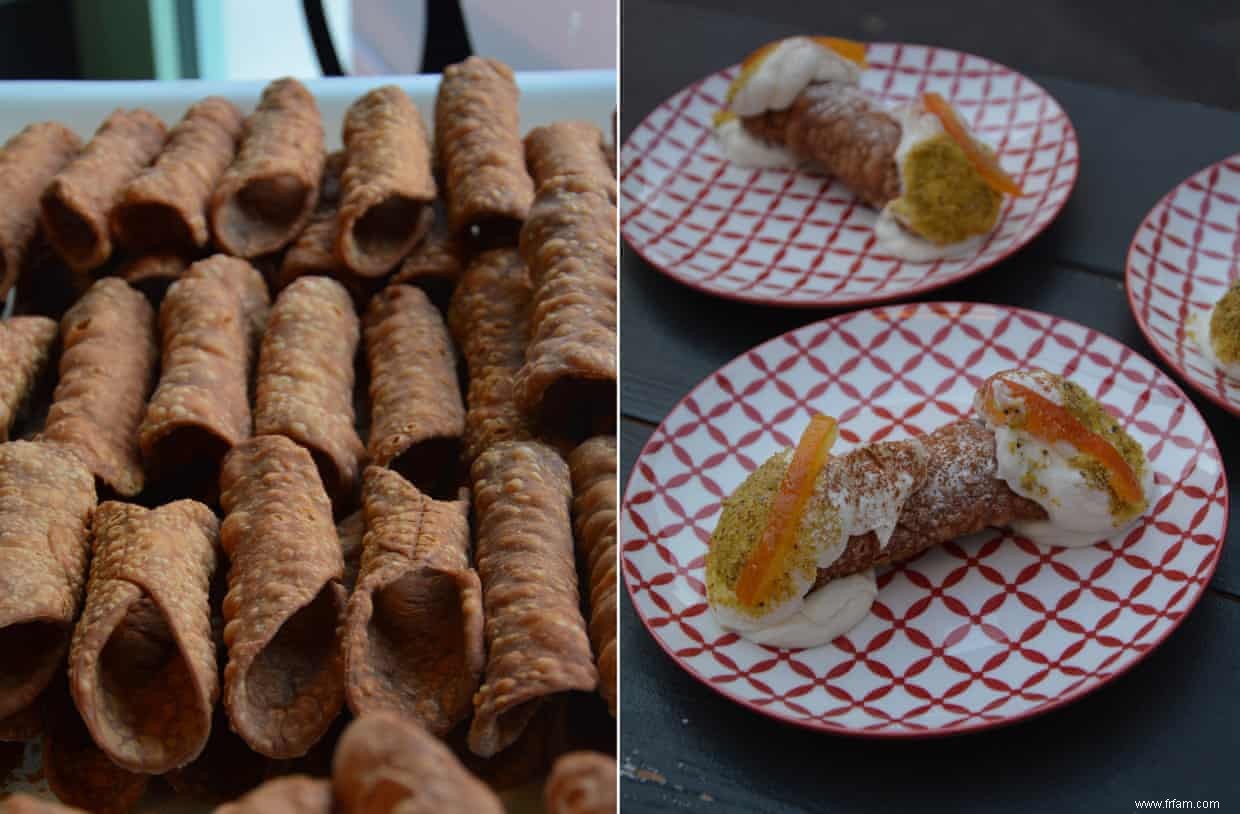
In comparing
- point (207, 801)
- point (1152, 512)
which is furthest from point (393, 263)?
point (1152, 512)

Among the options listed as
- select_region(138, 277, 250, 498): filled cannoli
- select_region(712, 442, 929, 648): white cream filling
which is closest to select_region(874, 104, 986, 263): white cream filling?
select_region(712, 442, 929, 648): white cream filling

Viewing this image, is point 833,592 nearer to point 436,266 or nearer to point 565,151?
point 436,266

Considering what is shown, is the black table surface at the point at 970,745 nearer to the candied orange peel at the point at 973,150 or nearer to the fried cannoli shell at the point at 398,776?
the candied orange peel at the point at 973,150

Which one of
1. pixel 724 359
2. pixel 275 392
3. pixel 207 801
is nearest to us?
pixel 207 801

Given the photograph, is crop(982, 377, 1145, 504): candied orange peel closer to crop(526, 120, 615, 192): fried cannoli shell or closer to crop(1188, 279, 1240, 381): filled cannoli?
crop(1188, 279, 1240, 381): filled cannoli

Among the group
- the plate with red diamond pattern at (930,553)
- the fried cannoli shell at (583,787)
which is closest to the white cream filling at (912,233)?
the plate with red diamond pattern at (930,553)

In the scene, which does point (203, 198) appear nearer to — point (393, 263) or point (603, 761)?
point (393, 263)

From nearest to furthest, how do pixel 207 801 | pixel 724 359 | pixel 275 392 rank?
pixel 207 801, pixel 275 392, pixel 724 359
